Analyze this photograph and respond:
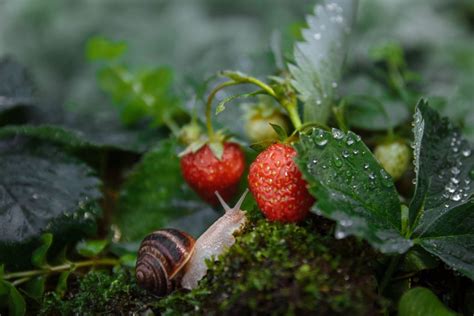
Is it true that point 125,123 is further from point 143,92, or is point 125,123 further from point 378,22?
point 378,22

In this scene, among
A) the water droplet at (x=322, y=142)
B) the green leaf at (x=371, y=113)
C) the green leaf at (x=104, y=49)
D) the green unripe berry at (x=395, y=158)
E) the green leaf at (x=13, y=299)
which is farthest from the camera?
the green leaf at (x=104, y=49)

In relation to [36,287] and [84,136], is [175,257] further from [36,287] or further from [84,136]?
[84,136]

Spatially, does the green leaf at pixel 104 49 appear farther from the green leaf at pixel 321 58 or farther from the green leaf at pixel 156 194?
the green leaf at pixel 321 58

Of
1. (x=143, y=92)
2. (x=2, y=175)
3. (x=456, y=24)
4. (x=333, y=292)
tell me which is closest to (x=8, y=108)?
(x=2, y=175)

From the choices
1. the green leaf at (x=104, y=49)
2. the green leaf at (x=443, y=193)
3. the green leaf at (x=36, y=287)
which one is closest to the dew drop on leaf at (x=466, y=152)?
the green leaf at (x=443, y=193)

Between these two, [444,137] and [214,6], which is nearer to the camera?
[444,137]

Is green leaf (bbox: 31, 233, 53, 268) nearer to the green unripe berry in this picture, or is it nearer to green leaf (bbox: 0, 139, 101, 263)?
green leaf (bbox: 0, 139, 101, 263)

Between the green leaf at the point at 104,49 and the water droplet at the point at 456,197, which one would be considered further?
the green leaf at the point at 104,49

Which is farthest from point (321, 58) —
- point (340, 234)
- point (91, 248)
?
point (91, 248)
